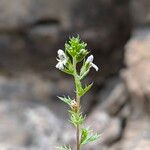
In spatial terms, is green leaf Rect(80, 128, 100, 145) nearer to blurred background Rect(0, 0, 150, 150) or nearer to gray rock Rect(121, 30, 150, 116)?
gray rock Rect(121, 30, 150, 116)

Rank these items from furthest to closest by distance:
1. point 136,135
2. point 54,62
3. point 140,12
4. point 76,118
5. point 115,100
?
point 54,62 → point 115,100 → point 140,12 → point 136,135 → point 76,118

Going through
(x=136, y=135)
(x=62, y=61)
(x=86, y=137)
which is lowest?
(x=86, y=137)

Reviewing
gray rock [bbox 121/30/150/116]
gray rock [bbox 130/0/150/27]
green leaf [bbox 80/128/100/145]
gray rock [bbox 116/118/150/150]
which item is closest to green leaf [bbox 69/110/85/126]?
green leaf [bbox 80/128/100/145]

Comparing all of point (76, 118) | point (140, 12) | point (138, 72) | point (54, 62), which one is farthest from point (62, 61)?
point (54, 62)

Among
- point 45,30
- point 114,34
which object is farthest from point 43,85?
point 114,34

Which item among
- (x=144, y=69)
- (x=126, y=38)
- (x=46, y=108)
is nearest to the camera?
(x=144, y=69)

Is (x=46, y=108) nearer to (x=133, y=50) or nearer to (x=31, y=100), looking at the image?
(x=31, y=100)

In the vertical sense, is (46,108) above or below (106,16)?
below

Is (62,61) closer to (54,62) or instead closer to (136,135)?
(136,135)

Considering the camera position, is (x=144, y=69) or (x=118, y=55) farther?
(x=118, y=55)
